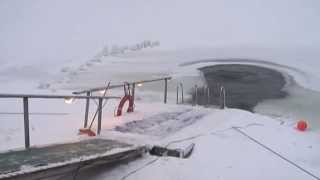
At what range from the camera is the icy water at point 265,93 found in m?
13.9

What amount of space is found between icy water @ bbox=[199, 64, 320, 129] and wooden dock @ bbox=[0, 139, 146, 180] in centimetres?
622

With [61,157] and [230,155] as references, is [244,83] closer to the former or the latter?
[230,155]

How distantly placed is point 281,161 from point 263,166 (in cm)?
42

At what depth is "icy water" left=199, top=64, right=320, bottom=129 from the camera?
13.9 meters

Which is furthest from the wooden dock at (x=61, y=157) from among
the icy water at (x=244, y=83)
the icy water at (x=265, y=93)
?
the icy water at (x=244, y=83)

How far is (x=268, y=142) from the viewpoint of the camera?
24.6 feet

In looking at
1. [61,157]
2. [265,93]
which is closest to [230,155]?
[61,157]

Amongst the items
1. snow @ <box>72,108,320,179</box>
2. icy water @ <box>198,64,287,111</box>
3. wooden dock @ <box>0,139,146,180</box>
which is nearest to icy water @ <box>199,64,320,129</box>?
icy water @ <box>198,64,287,111</box>

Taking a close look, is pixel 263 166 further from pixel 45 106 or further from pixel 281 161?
pixel 45 106

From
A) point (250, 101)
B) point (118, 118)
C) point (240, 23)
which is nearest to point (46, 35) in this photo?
point (240, 23)

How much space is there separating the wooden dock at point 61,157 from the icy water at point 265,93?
622 centimetres

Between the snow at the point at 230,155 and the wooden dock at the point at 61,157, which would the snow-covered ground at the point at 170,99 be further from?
the wooden dock at the point at 61,157

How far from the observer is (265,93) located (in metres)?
17.5

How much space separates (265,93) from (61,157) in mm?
13132
